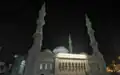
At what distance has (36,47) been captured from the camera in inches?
1108

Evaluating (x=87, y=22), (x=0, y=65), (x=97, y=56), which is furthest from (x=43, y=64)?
(x=0, y=65)

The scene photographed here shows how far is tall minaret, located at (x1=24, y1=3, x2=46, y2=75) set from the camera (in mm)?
25459

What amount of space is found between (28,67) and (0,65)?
19.4 meters

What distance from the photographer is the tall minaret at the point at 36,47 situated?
25.5 m

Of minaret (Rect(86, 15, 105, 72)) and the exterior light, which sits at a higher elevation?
minaret (Rect(86, 15, 105, 72))

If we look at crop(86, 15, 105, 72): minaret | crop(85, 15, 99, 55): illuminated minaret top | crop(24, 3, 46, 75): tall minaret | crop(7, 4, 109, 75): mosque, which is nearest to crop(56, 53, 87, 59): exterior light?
crop(7, 4, 109, 75): mosque

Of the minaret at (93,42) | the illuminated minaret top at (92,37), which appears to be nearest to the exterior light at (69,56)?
the minaret at (93,42)

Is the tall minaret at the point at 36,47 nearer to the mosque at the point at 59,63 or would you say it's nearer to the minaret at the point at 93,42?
the mosque at the point at 59,63

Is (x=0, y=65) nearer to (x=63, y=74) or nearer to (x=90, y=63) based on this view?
(x=63, y=74)

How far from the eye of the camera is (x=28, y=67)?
2567cm

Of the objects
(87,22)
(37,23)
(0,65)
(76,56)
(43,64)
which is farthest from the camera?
(0,65)

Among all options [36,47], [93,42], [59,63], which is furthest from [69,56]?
[93,42]

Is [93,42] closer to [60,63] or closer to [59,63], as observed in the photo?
[60,63]

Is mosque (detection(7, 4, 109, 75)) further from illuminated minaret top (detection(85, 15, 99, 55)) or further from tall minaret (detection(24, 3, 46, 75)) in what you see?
illuminated minaret top (detection(85, 15, 99, 55))
